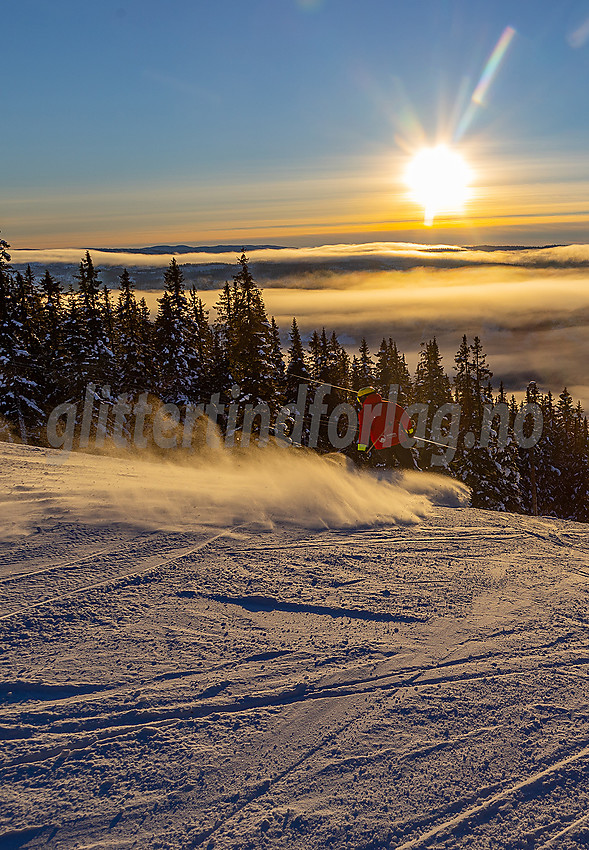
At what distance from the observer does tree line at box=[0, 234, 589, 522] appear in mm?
26156

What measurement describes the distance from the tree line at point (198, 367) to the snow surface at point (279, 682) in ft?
48.4

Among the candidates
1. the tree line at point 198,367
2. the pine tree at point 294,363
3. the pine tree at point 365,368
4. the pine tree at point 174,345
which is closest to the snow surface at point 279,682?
the tree line at point 198,367

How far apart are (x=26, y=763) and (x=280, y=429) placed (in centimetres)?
2308

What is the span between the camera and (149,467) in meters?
11.3

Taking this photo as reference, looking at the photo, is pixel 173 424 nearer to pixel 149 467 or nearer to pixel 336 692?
pixel 149 467

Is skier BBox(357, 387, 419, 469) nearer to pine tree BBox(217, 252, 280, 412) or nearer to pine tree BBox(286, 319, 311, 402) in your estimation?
pine tree BBox(217, 252, 280, 412)

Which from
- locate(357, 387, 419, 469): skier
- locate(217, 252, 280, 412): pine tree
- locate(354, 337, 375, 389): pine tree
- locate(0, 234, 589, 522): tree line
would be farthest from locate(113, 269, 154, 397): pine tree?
locate(357, 387, 419, 469): skier

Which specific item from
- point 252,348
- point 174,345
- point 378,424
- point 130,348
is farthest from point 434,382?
point 378,424

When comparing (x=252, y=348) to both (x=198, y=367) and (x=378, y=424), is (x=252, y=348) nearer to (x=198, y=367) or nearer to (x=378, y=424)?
(x=198, y=367)

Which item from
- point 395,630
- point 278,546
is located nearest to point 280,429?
point 278,546

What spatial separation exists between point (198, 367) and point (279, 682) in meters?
31.7

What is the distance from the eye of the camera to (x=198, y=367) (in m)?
34.7

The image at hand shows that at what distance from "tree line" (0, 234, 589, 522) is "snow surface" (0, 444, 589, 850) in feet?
48.4

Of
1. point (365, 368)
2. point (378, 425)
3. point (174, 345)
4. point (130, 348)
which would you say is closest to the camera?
point (378, 425)
